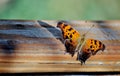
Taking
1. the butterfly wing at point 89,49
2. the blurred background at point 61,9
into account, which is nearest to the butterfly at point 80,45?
the butterfly wing at point 89,49

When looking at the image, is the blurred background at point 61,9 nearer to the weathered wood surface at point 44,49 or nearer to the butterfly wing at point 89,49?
the weathered wood surface at point 44,49

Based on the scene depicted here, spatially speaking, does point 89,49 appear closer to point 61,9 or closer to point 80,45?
point 80,45

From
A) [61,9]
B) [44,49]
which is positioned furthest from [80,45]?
[61,9]

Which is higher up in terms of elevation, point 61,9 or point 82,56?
point 82,56

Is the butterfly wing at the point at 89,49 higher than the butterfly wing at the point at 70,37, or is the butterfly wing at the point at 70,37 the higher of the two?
the butterfly wing at the point at 70,37

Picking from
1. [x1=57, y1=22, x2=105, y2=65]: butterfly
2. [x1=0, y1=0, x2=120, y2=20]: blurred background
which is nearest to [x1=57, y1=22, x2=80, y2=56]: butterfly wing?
[x1=57, y1=22, x2=105, y2=65]: butterfly

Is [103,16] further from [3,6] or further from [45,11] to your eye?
[3,6]

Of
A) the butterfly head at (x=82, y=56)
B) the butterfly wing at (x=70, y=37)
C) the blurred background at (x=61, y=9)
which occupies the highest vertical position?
the butterfly wing at (x=70, y=37)
